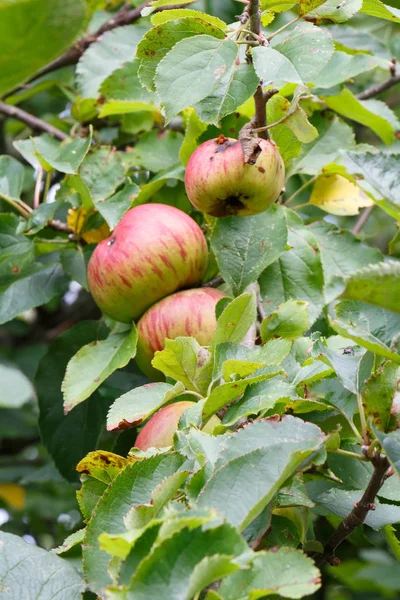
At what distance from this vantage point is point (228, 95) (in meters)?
0.82

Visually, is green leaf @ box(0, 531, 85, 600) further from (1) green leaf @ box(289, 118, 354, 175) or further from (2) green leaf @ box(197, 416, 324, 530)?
(1) green leaf @ box(289, 118, 354, 175)

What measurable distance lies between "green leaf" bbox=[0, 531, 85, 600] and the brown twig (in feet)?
0.75

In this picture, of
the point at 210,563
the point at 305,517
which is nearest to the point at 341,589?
→ the point at 305,517

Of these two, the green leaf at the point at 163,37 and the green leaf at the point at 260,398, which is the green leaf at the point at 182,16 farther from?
the green leaf at the point at 260,398

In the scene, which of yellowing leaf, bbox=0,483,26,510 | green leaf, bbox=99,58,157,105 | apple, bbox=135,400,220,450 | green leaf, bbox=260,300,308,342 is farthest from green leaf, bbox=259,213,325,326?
yellowing leaf, bbox=0,483,26,510

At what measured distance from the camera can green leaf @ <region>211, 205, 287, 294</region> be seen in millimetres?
940

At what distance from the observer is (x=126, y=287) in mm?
962

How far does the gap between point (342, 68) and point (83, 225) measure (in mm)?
468

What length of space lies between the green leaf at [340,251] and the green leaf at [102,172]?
11.8 inches

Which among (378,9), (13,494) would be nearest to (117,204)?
(378,9)

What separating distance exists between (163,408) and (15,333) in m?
1.36

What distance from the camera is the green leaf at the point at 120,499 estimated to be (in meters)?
0.61

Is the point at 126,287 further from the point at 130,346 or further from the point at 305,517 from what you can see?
the point at 305,517

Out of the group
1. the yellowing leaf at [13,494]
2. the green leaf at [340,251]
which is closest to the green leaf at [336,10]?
the green leaf at [340,251]
